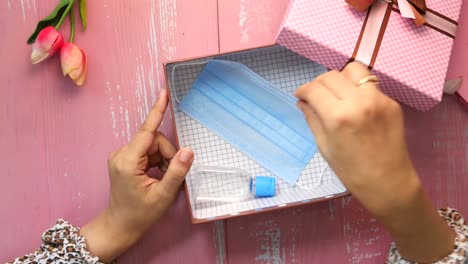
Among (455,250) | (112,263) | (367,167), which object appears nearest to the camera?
(367,167)

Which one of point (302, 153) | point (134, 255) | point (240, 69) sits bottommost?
point (134, 255)

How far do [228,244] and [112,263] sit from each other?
0.17m

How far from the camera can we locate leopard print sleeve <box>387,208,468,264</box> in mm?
602

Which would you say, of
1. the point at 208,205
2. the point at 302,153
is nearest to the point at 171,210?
the point at 208,205

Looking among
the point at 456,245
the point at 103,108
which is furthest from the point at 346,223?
the point at 103,108

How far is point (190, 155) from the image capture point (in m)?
0.63

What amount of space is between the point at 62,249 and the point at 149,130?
0.67ft

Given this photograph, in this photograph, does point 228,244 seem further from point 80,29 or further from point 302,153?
point 80,29

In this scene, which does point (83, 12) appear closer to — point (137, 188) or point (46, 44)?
point (46, 44)

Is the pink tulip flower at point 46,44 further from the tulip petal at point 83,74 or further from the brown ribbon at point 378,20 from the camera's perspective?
the brown ribbon at point 378,20

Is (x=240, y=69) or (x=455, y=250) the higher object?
(x=240, y=69)

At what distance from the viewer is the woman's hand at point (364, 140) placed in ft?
1.51

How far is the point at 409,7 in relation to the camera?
0.62 metres

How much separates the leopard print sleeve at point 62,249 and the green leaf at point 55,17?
0.89 ft
